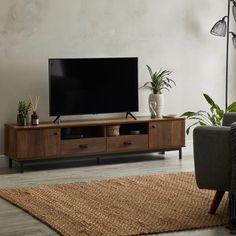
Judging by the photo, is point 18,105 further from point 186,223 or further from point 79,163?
point 186,223

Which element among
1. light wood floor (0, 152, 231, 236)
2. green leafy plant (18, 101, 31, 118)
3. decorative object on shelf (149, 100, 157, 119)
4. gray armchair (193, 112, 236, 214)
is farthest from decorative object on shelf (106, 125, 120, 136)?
gray armchair (193, 112, 236, 214)

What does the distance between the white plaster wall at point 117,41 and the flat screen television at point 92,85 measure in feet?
0.84

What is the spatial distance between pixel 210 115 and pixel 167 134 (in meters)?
0.98

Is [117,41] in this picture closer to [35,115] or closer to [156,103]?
[156,103]

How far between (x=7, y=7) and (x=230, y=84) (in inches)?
119

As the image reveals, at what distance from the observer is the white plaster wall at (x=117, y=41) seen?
23.2 ft

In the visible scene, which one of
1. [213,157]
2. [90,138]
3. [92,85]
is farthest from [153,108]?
[213,157]

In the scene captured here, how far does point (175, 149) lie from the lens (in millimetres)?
7566

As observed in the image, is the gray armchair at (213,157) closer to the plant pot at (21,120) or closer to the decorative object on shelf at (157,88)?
the plant pot at (21,120)

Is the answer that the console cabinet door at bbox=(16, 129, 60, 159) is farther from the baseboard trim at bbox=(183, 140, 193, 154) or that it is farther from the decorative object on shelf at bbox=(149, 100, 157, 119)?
the baseboard trim at bbox=(183, 140, 193, 154)

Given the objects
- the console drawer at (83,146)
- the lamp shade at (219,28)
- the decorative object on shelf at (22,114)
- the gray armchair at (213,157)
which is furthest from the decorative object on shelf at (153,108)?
the gray armchair at (213,157)

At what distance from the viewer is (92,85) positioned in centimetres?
722

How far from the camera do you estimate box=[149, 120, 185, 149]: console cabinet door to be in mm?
7414

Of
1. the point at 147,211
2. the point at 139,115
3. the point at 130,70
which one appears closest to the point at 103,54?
the point at 130,70
